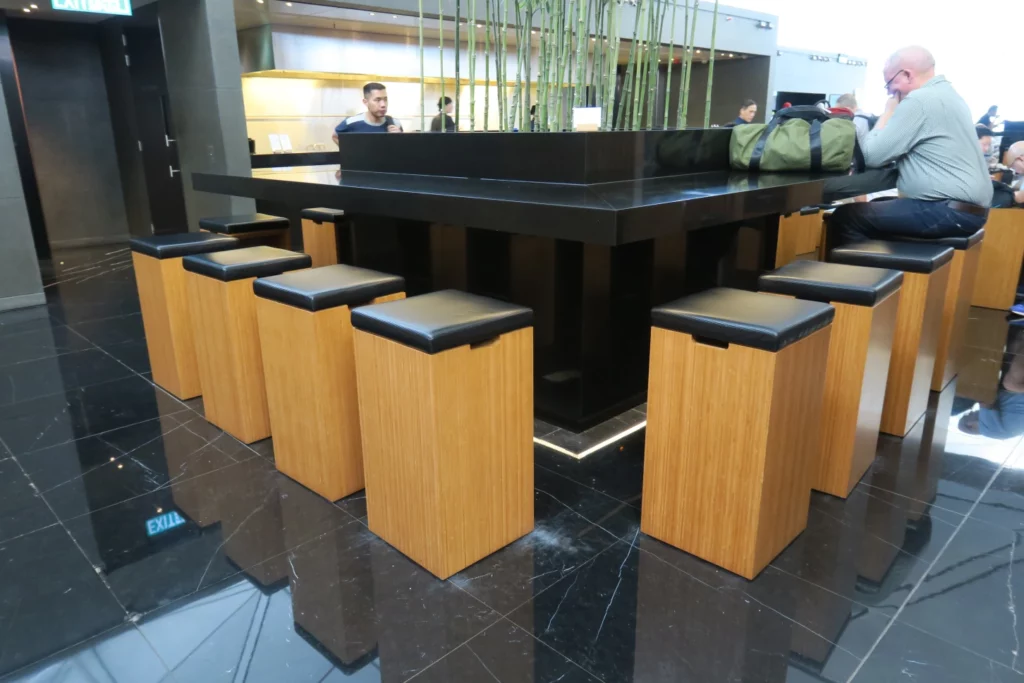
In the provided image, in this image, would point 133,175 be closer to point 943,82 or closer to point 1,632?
point 1,632

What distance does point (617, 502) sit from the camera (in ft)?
5.63

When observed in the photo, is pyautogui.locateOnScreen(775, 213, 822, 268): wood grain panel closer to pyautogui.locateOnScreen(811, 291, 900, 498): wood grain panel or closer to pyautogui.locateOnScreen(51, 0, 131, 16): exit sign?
pyautogui.locateOnScreen(811, 291, 900, 498): wood grain panel

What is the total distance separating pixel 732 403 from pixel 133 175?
650 cm

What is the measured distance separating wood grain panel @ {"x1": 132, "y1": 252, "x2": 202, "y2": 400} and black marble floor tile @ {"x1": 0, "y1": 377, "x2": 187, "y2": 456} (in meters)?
0.08

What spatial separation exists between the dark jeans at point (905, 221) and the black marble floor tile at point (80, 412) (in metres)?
2.46

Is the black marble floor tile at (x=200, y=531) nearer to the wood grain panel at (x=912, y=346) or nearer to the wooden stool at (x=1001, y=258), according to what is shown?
the wood grain panel at (x=912, y=346)

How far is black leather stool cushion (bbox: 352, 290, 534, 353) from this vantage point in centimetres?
129

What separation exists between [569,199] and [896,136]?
1409 mm

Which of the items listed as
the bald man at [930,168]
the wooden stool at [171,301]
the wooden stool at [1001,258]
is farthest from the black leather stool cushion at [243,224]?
the wooden stool at [1001,258]

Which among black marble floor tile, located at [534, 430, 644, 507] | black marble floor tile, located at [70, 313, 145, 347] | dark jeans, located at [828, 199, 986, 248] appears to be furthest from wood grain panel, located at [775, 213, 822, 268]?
black marble floor tile, located at [70, 313, 145, 347]

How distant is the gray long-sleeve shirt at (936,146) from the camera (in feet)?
7.20

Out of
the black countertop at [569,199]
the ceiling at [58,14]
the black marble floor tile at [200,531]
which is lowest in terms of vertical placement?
the black marble floor tile at [200,531]

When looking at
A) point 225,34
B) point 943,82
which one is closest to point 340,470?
point 943,82

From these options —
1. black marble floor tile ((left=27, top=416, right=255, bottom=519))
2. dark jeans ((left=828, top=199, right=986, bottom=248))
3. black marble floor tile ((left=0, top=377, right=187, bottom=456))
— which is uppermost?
dark jeans ((left=828, top=199, right=986, bottom=248))
